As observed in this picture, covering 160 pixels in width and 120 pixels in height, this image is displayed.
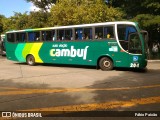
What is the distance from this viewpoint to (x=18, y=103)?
29.2 ft

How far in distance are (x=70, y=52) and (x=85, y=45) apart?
132cm

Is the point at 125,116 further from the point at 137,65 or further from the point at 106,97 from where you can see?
the point at 137,65

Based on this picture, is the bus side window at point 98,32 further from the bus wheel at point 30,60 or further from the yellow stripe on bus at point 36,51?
Answer: the bus wheel at point 30,60

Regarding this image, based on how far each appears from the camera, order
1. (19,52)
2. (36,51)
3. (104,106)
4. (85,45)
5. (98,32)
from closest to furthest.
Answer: (104,106) → (98,32) → (85,45) → (36,51) → (19,52)

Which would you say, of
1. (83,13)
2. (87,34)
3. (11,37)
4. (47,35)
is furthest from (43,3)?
(87,34)

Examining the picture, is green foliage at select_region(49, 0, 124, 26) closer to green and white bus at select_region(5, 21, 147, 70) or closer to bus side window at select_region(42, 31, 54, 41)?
green and white bus at select_region(5, 21, 147, 70)

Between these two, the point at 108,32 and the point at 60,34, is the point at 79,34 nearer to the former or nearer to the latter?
A: the point at 60,34

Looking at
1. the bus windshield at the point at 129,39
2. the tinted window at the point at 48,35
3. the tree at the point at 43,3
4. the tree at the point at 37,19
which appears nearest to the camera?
the bus windshield at the point at 129,39

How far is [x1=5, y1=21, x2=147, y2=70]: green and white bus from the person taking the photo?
1608 cm

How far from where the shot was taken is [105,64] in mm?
17203

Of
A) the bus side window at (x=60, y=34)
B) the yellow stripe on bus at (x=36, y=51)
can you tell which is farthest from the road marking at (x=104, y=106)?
the yellow stripe on bus at (x=36, y=51)

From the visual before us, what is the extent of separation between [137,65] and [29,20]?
2437 centimetres

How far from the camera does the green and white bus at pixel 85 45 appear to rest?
16.1 metres

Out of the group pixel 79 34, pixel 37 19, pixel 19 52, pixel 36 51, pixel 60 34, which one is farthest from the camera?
pixel 37 19
